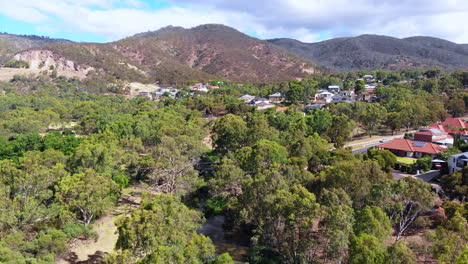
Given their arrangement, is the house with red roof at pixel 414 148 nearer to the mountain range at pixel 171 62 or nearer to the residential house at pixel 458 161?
the residential house at pixel 458 161

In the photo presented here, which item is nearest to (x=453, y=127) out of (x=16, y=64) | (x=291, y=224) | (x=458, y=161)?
(x=458, y=161)

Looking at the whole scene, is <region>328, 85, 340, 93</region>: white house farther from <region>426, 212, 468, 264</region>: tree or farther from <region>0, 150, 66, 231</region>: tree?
<region>0, 150, 66, 231</region>: tree

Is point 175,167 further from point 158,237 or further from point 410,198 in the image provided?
point 410,198

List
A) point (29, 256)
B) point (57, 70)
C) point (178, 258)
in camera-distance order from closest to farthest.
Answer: point (178, 258) → point (29, 256) → point (57, 70)

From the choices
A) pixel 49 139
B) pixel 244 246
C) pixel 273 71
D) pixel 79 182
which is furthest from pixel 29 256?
pixel 273 71

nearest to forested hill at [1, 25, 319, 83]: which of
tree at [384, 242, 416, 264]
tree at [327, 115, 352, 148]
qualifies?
tree at [327, 115, 352, 148]

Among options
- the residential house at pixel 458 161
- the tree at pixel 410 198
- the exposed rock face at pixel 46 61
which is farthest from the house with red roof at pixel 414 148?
the exposed rock face at pixel 46 61

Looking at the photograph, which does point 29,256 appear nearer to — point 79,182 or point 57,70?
point 79,182
